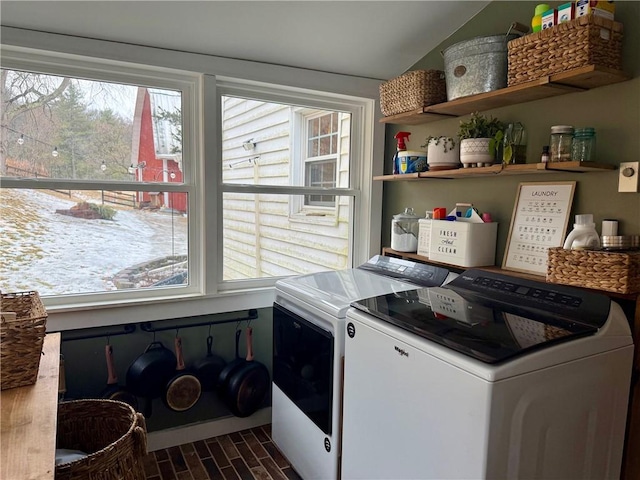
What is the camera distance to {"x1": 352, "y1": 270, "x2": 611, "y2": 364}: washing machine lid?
119 centimetres

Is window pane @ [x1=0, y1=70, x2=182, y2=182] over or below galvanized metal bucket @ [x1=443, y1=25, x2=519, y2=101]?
below

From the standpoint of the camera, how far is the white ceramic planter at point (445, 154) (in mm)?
2062

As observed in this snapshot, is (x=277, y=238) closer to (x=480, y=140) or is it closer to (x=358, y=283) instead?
(x=358, y=283)

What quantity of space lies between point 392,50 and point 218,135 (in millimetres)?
1035

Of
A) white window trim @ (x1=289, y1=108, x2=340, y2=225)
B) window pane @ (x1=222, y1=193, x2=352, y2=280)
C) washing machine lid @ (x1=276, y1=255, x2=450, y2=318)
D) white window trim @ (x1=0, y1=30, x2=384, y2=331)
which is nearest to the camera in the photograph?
washing machine lid @ (x1=276, y1=255, x2=450, y2=318)

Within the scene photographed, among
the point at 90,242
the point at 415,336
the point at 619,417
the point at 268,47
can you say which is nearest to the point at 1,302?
the point at 90,242

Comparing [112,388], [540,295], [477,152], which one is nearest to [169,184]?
[112,388]

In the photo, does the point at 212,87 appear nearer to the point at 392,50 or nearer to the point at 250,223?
the point at 250,223

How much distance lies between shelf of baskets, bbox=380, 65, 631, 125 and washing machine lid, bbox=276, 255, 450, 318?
2.45 feet

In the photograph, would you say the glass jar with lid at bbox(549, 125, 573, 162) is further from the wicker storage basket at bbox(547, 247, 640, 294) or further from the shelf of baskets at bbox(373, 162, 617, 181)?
the wicker storage basket at bbox(547, 247, 640, 294)

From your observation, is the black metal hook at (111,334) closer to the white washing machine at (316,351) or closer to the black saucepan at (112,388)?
the black saucepan at (112,388)

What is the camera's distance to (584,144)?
1590mm

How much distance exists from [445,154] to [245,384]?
1.60 meters

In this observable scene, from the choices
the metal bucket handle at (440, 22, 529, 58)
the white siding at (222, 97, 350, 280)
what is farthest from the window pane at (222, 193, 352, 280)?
the metal bucket handle at (440, 22, 529, 58)
